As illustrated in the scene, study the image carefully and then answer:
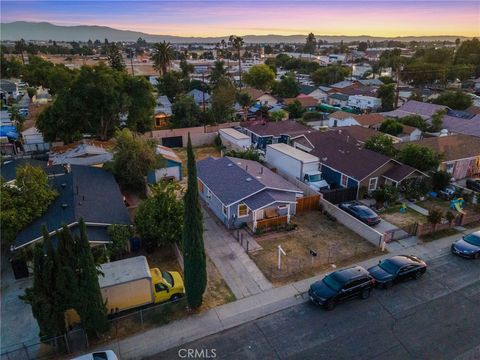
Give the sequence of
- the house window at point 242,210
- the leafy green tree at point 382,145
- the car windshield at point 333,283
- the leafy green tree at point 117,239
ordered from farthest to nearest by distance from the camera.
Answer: the leafy green tree at point 382,145 → the house window at point 242,210 → the leafy green tree at point 117,239 → the car windshield at point 333,283

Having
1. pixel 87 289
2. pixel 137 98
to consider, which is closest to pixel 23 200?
pixel 87 289

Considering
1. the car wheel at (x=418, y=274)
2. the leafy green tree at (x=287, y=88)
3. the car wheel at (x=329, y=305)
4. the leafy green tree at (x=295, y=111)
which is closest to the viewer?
the car wheel at (x=329, y=305)

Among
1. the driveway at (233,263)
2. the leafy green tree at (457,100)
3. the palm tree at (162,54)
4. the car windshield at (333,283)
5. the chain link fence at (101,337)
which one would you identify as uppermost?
the palm tree at (162,54)

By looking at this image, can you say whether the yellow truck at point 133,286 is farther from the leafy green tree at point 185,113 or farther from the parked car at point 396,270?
the leafy green tree at point 185,113

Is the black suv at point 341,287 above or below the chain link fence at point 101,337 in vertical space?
above

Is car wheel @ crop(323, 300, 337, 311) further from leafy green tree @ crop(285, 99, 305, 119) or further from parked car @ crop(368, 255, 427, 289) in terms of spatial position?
leafy green tree @ crop(285, 99, 305, 119)

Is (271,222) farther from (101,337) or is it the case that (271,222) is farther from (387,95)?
(387,95)

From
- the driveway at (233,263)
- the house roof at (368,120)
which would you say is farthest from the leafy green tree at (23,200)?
the house roof at (368,120)
